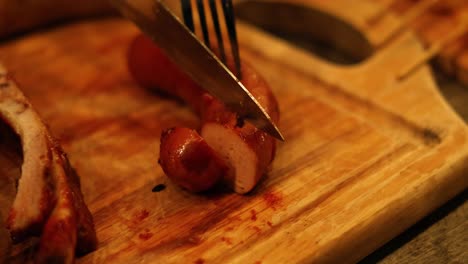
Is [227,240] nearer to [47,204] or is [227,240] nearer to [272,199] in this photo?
[272,199]

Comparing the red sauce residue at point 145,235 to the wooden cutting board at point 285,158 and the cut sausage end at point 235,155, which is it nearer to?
the wooden cutting board at point 285,158

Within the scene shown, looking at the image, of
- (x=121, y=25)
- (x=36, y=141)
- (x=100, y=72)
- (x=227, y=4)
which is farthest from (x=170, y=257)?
(x=121, y=25)

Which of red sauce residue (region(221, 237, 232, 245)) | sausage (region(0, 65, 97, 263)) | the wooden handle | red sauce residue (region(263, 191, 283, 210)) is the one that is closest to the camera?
sausage (region(0, 65, 97, 263))

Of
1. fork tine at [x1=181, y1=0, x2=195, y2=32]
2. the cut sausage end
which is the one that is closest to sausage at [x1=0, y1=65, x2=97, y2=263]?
the cut sausage end

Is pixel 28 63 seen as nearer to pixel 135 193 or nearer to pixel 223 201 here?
pixel 135 193

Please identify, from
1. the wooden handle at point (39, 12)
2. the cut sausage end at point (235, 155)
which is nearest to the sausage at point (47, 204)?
the cut sausage end at point (235, 155)

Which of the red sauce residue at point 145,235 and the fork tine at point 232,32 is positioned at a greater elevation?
the fork tine at point 232,32

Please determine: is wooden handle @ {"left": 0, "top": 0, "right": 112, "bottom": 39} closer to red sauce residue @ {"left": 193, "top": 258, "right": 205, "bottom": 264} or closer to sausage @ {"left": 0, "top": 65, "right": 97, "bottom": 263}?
sausage @ {"left": 0, "top": 65, "right": 97, "bottom": 263}
